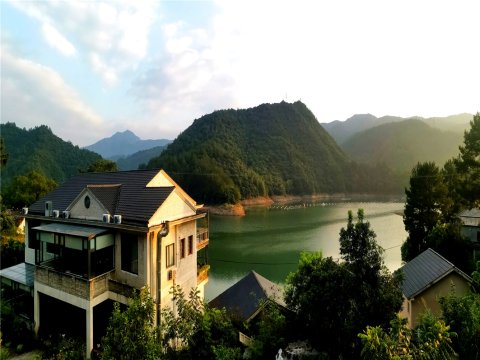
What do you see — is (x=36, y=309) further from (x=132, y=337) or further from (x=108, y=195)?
(x=132, y=337)

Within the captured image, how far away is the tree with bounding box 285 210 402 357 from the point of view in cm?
543

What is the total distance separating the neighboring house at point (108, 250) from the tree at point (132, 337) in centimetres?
327

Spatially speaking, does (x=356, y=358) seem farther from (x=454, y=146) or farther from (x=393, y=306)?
(x=454, y=146)

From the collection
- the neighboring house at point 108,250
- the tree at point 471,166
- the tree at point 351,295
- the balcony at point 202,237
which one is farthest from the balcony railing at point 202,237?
the tree at point 471,166

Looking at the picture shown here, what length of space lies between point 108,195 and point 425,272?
1256 centimetres

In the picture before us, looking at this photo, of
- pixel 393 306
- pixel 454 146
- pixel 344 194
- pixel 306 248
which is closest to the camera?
pixel 393 306

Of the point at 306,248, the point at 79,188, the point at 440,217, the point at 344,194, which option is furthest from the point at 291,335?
the point at 344,194

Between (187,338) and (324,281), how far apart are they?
3.30 m

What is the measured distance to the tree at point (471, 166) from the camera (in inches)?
693

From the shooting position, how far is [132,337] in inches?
209

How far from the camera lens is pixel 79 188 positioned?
12195 mm

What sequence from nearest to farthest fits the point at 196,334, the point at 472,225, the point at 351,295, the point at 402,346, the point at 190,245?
the point at 402,346, the point at 351,295, the point at 196,334, the point at 190,245, the point at 472,225

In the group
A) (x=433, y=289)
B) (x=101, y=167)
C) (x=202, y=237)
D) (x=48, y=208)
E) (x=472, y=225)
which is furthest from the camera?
(x=101, y=167)


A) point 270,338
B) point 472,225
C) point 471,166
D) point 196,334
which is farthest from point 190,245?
point 472,225
